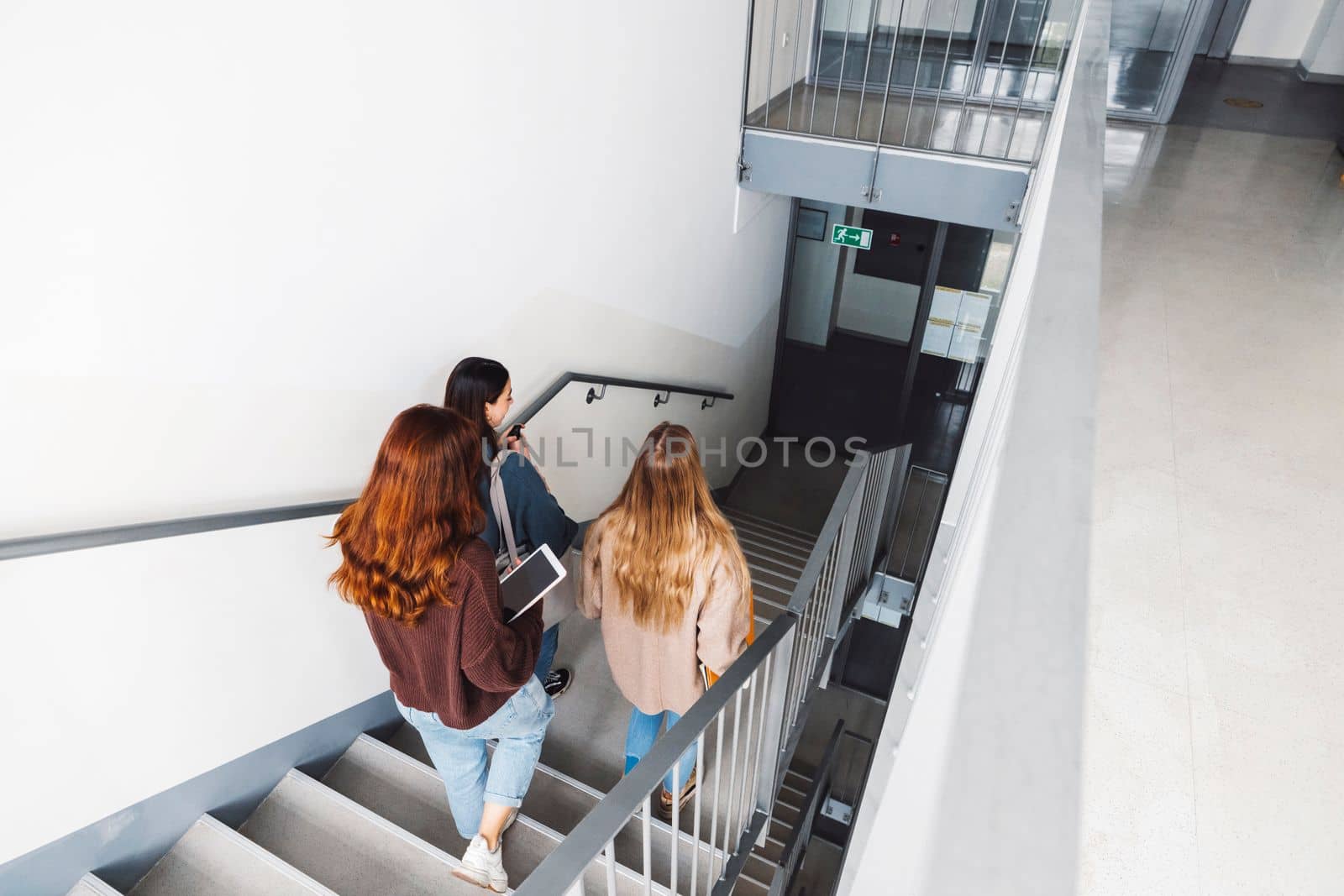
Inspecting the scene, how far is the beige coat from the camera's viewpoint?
214cm

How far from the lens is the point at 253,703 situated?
7.57ft

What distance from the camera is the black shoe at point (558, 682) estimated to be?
123 inches

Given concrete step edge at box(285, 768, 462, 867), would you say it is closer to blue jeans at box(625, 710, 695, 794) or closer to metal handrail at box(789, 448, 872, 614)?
blue jeans at box(625, 710, 695, 794)

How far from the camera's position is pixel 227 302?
72.9 inches

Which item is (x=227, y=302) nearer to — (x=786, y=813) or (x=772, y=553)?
(x=772, y=553)

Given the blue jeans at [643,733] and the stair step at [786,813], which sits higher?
the blue jeans at [643,733]

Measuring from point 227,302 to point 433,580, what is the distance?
0.91 meters

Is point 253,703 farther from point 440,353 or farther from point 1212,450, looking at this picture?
point 1212,450

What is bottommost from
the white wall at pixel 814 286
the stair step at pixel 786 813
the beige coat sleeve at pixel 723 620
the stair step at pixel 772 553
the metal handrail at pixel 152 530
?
the stair step at pixel 786 813

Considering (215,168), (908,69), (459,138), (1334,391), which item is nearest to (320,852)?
(215,168)

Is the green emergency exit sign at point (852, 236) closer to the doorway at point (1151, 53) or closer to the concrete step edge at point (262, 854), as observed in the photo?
the doorway at point (1151, 53)

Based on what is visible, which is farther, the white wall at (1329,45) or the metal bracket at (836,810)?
the metal bracket at (836,810)

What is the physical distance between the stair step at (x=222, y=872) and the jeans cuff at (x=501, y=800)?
1.66 ft

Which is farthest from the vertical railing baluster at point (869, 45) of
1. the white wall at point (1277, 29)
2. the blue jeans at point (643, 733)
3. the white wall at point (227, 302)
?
the blue jeans at point (643, 733)
